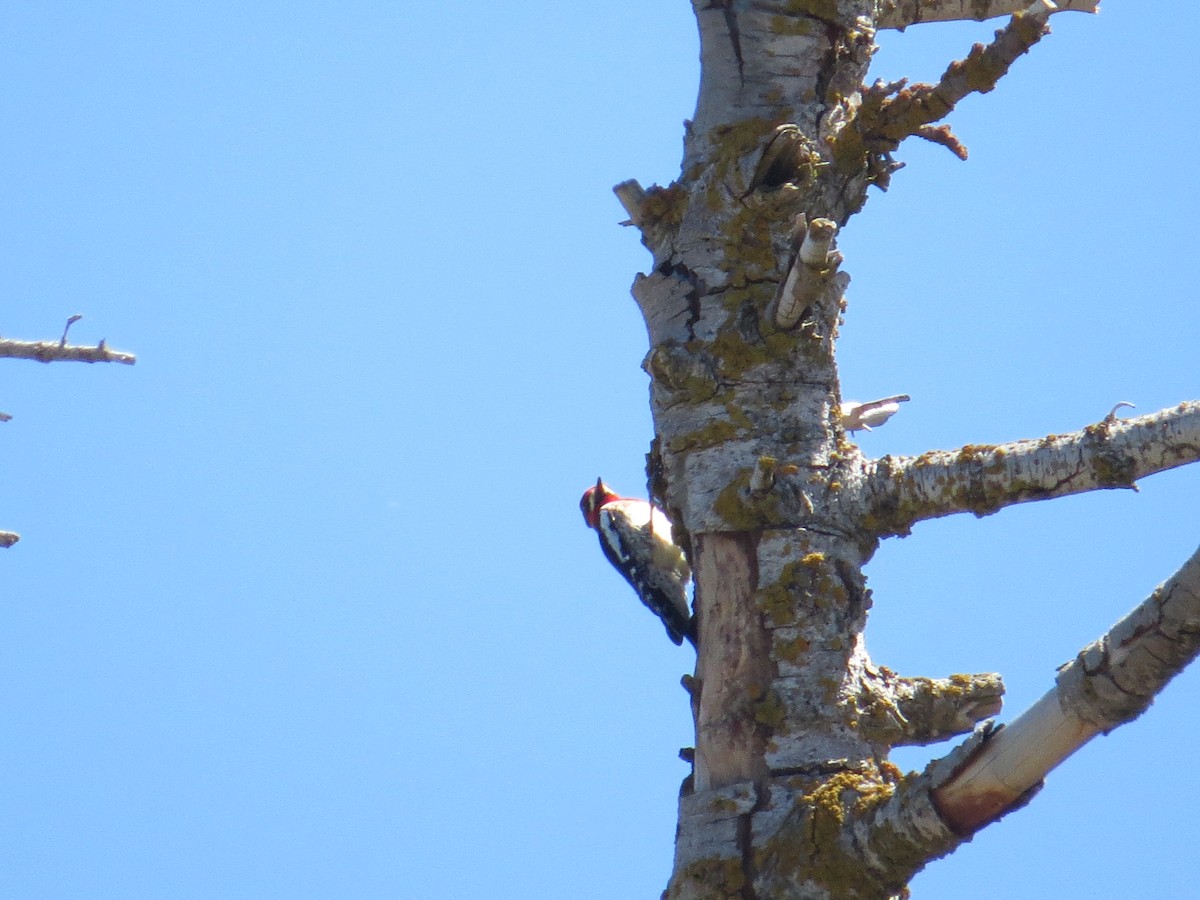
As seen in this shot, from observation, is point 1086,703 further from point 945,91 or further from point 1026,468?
point 945,91

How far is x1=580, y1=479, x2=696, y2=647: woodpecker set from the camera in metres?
6.50

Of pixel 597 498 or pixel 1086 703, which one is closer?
pixel 1086 703

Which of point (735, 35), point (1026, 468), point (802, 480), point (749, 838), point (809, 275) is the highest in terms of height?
point (735, 35)

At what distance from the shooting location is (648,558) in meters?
6.76

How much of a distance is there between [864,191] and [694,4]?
80 centimetres

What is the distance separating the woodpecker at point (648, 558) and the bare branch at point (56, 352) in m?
3.56

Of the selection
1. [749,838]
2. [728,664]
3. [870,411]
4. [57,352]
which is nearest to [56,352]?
[57,352]

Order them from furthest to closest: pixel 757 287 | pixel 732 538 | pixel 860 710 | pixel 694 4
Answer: pixel 694 4 < pixel 757 287 < pixel 732 538 < pixel 860 710

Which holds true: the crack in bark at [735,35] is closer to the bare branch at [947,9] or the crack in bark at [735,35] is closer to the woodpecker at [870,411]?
the bare branch at [947,9]

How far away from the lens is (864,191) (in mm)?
3748

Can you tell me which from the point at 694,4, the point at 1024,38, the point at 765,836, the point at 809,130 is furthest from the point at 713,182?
the point at 765,836

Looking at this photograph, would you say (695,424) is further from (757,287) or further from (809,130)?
(809,130)

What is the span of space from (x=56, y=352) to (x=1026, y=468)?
7.09 feet

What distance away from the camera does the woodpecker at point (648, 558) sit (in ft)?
21.3
